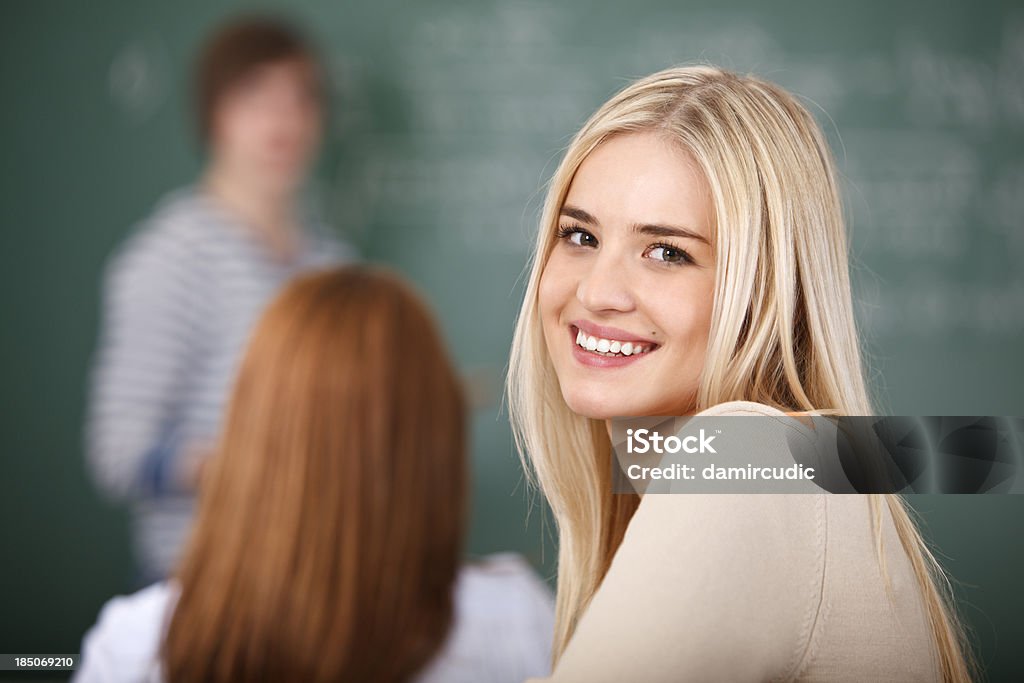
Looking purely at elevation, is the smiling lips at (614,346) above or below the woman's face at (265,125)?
below

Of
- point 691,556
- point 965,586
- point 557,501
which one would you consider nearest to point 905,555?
point 691,556

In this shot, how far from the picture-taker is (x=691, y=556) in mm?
631

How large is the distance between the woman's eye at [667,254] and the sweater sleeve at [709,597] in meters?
0.24

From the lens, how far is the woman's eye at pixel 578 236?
2.90 ft

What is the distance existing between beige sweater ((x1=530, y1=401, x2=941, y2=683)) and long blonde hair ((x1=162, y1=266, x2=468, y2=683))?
0.41 meters

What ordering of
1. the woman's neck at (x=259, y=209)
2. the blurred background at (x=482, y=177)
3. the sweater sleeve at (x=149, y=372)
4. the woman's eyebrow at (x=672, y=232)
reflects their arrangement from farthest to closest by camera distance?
the blurred background at (x=482, y=177) → the woman's neck at (x=259, y=209) → the sweater sleeve at (x=149, y=372) → the woman's eyebrow at (x=672, y=232)

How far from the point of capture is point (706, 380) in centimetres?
80

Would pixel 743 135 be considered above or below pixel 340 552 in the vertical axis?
above

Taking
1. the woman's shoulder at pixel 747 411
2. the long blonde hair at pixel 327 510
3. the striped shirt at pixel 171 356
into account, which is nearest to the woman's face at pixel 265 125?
the striped shirt at pixel 171 356

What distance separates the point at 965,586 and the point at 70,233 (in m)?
2.11

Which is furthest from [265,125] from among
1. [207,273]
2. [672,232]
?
[672,232]

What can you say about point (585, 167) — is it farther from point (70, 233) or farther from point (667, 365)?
point (70, 233)

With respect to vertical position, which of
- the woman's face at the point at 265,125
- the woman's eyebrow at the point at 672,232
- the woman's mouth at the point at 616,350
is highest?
the woman's face at the point at 265,125

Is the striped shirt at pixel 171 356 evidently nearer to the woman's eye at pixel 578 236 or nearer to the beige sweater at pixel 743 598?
the woman's eye at pixel 578 236
